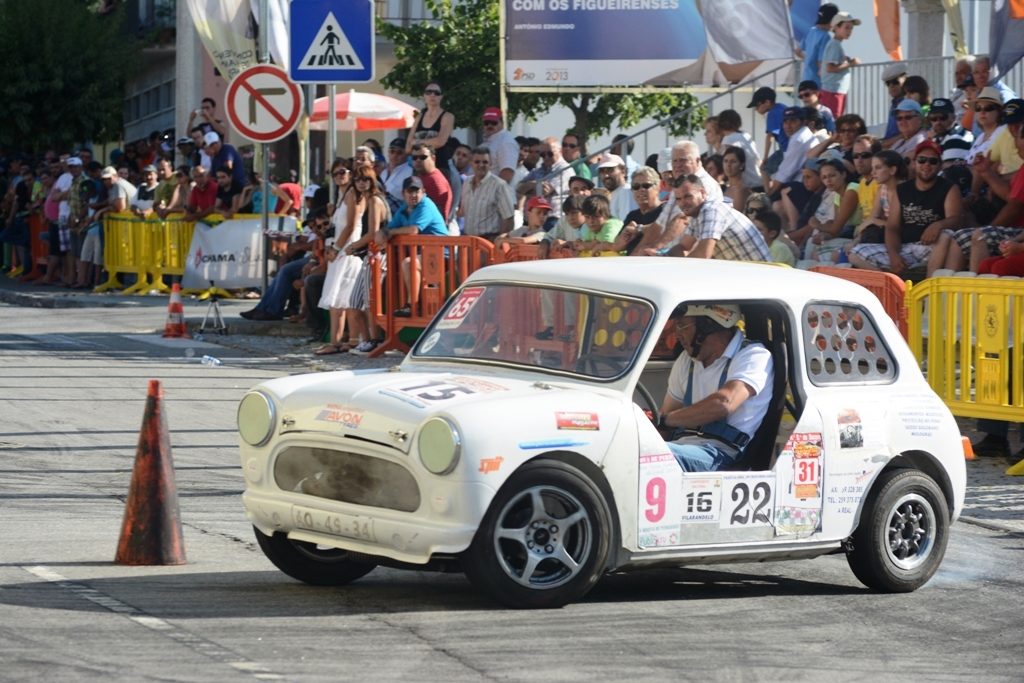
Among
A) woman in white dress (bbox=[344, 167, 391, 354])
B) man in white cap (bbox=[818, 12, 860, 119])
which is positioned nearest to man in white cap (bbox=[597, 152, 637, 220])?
woman in white dress (bbox=[344, 167, 391, 354])

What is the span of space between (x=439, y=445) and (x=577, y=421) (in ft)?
1.97

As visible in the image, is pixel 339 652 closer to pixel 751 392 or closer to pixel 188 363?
pixel 751 392

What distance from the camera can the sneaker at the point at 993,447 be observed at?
12.6m

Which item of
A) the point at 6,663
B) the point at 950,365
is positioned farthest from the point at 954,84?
the point at 6,663

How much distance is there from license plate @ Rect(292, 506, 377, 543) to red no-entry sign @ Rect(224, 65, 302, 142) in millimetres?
12545

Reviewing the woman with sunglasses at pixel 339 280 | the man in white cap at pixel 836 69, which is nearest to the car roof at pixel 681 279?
the woman with sunglasses at pixel 339 280

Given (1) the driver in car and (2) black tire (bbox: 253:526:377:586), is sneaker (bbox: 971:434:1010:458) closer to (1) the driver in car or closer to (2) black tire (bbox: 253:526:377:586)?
(1) the driver in car

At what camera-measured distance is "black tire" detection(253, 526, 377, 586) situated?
814 cm

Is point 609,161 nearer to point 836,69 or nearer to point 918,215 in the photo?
point 836,69

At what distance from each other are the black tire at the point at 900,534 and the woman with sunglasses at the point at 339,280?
1057 centimetres

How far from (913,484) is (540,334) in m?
1.75

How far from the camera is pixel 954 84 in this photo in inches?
795

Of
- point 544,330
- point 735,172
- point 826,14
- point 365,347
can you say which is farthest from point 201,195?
point 544,330

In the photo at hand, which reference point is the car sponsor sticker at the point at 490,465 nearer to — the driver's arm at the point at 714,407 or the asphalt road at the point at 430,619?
the asphalt road at the point at 430,619
